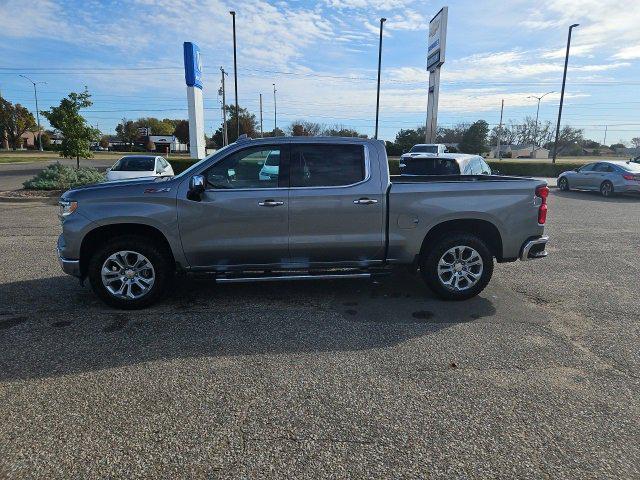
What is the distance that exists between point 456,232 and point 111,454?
4.20m

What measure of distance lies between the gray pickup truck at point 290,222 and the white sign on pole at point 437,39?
2917 centimetres

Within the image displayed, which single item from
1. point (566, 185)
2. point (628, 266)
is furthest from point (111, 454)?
point (566, 185)

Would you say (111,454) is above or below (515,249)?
below

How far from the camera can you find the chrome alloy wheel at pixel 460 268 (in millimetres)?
5364

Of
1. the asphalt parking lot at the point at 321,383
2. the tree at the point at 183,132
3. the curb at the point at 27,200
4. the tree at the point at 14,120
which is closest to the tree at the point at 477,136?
the tree at the point at 183,132

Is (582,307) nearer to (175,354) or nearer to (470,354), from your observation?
(470,354)

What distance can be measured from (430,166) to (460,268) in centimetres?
567

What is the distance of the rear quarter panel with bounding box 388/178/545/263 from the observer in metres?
5.18

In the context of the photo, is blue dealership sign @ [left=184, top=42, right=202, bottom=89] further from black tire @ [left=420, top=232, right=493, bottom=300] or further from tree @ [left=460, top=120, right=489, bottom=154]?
tree @ [left=460, top=120, right=489, bottom=154]

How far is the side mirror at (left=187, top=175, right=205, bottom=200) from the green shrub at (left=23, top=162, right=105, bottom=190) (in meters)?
12.7

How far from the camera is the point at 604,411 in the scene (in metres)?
3.18

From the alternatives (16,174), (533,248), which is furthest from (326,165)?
(16,174)

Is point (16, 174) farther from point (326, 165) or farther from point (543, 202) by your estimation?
point (543, 202)

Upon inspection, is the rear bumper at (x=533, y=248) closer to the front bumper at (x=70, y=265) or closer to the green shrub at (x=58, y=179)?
the front bumper at (x=70, y=265)
